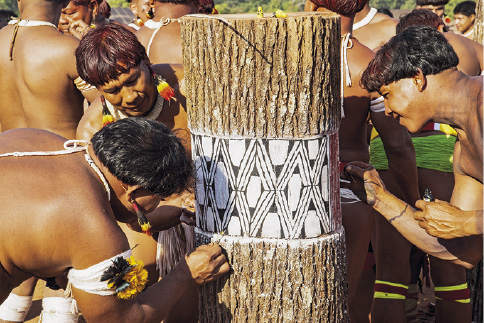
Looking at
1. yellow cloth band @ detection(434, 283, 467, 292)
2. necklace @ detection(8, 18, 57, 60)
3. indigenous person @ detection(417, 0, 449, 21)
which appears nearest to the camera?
yellow cloth band @ detection(434, 283, 467, 292)

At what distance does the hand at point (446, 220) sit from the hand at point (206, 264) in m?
1.07

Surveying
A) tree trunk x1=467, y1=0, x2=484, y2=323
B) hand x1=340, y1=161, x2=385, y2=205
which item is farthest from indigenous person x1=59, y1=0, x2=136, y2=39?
tree trunk x1=467, y1=0, x2=484, y2=323

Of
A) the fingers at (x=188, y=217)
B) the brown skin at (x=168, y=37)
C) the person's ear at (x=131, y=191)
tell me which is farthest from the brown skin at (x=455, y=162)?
the brown skin at (x=168, y=37)

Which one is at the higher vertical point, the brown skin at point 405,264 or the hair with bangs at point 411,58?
the hair with bangs at point 411,58

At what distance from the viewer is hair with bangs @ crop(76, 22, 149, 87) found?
3.61m

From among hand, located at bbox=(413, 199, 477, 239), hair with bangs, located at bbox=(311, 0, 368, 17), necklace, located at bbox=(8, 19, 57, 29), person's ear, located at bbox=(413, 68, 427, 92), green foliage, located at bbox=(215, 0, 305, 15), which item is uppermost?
hair with bangs, located at bbox=(311, 0, 368, 17)

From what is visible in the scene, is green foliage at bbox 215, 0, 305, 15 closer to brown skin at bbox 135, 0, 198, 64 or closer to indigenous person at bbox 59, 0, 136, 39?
indigenous person at bbox 59, 0, 136, 39

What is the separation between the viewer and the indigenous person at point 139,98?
3629mm

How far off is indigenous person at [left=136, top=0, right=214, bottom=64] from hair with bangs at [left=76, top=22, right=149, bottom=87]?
4.90ft

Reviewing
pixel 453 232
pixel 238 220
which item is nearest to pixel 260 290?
pixel 238 220

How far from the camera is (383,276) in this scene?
4.81 m

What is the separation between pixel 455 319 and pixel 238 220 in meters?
2.56

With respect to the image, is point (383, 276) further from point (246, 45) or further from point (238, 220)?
point (246, 45)

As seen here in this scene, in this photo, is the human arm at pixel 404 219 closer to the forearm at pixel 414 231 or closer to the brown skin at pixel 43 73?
the forearm at pixel 414 231
